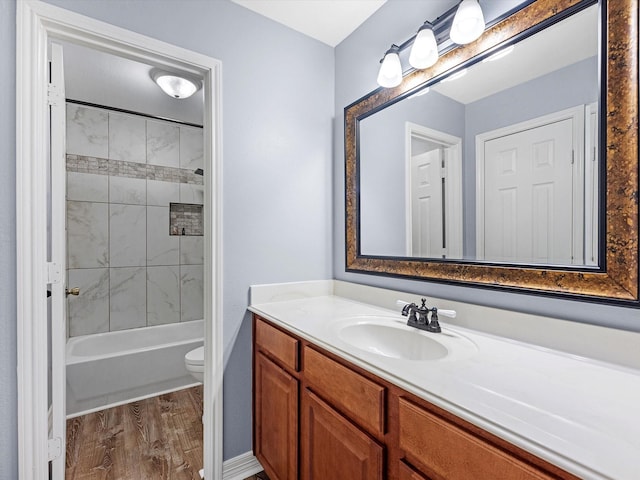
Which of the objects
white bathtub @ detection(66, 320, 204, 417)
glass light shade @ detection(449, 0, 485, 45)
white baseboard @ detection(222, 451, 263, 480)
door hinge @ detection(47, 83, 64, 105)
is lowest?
white baseboard @ detection(222, 451, 263, 480)

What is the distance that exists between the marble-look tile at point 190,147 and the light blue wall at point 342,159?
75.9 inches

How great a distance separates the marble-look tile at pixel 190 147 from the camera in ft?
10.5

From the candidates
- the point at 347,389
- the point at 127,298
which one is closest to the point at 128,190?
the point at 127,298

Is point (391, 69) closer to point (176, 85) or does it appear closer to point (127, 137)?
point (176, 85)

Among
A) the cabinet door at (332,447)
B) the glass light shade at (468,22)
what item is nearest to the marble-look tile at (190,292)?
the cabinet door at (332,447)

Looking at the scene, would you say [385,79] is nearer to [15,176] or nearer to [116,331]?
[15,176]

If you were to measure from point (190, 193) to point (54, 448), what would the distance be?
7.86 ft

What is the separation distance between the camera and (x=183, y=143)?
3.19 meters

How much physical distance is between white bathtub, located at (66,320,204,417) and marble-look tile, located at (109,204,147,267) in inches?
25.9

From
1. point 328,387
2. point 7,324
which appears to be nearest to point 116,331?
point 7,324

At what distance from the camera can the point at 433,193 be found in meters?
1.42

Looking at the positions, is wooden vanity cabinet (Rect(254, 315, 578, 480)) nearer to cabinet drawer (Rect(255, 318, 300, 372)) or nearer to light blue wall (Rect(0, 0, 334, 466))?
cabinet drawer (Rect(255, 318, 300, 372))

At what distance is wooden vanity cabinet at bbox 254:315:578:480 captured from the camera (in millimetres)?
621

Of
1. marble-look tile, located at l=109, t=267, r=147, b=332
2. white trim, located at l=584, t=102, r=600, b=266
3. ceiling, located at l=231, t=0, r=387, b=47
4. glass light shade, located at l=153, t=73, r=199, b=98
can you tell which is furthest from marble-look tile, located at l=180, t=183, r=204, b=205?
white trim, located at l=584, t=102, r=600, b=266
